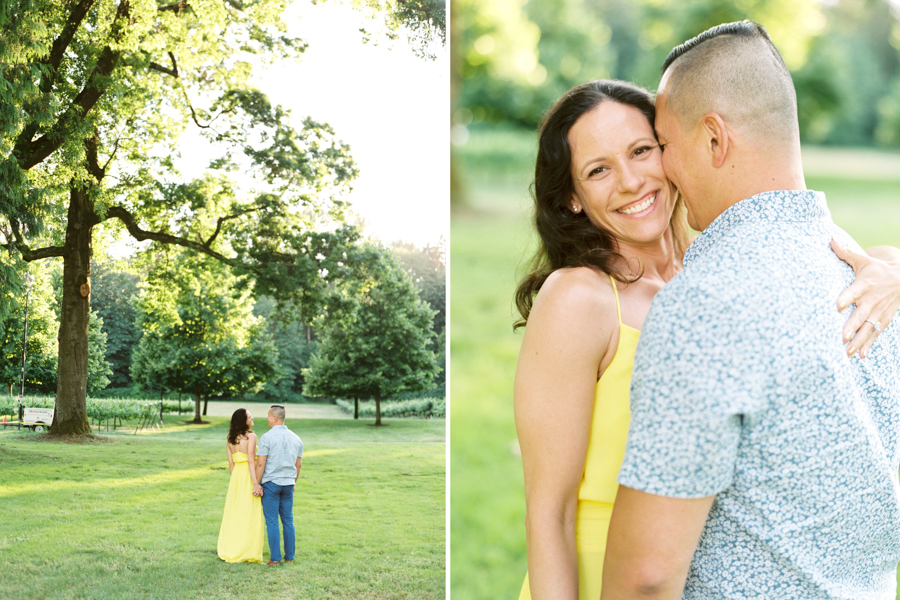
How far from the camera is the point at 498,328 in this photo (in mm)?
6406

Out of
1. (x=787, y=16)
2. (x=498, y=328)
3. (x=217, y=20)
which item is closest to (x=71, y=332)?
(x=217, y=20)

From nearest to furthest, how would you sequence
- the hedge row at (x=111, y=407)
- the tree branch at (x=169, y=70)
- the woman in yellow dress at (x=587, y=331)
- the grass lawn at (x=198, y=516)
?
1. the woman in yellow dress at (x=587, y=331)
2. the grass lawn at (x=198, y=516)
3. the hedge row at (x=111, y=407)
4. the tree branch at (x=169, y=70)

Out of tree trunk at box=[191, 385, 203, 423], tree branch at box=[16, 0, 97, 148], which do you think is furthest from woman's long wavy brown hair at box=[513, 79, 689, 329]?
tree branch at box=[16, 0, 97, 148]

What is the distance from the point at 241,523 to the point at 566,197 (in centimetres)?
216

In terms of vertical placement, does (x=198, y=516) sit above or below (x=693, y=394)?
below

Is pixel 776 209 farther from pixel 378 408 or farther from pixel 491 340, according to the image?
pixel 491 340

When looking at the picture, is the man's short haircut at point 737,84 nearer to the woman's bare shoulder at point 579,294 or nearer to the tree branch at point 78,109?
the woman's bare shoulder at point 579,294

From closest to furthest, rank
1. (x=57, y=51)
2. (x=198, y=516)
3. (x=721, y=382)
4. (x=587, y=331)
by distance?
(x=721, y=382)
(x=587, y=331)
(x=57, y=51)
(x=198, y=516)

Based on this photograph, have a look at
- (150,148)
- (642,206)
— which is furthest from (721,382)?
(150,148)

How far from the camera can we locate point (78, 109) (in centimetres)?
290

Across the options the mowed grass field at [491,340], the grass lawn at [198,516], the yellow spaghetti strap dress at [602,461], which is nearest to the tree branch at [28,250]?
the grass lawn at [198,516]

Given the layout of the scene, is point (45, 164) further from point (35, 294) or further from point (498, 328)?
point (498, 328)

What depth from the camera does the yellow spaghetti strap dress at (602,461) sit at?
138 cm

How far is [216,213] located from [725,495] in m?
2.66
